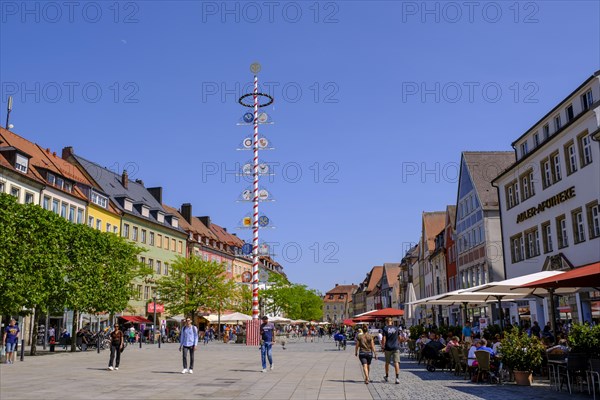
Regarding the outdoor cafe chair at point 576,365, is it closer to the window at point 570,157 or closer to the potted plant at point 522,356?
the potted plant at point 522,356

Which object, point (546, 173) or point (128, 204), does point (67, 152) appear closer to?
point (128, 204)

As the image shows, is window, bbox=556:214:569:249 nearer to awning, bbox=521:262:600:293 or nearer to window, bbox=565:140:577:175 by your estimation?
window, bbox=565:140:577:175

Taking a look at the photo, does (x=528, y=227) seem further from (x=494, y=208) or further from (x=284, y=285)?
(x=284, y=285)

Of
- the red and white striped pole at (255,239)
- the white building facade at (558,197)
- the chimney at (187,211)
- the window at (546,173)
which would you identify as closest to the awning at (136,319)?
the red and white striped pole at (255,239)

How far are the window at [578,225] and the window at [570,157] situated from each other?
199 centimetres

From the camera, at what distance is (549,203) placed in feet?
107

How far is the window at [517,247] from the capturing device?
123 ft

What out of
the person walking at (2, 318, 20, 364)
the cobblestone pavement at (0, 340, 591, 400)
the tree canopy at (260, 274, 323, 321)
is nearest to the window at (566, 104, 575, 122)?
the cobblestone pavement at (0, 340, 591, 400)

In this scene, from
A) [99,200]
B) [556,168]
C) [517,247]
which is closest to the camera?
[556,168]

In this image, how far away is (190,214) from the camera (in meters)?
87.5

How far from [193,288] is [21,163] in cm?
2565

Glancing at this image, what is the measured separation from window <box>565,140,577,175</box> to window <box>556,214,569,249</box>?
96.8 inches

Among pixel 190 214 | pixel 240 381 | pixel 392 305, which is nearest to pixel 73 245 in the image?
pixel 240 381

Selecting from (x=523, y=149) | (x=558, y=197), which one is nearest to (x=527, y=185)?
(x=523, y=149)
